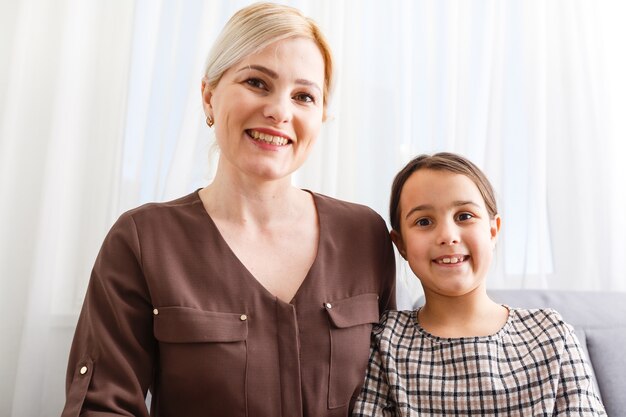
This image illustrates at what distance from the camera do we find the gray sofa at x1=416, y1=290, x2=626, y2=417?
5.03ft

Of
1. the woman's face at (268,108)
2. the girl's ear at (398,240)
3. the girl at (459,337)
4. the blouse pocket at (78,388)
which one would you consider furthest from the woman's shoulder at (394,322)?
the blouse pocket at (78,388)

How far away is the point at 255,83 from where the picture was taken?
133 cm

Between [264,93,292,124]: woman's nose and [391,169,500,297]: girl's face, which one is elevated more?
[264,93,292,124]: woman's nose

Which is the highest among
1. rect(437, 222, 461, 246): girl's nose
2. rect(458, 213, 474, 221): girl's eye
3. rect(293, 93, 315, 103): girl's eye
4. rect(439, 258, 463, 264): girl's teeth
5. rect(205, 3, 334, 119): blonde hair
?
rect(205, 3, 334, 119): blonde hair

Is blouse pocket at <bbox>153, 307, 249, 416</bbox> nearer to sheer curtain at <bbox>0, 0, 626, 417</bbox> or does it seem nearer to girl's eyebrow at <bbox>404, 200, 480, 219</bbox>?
girl's eyebrow at <bbox>404, 200, 480, 219</bbox>

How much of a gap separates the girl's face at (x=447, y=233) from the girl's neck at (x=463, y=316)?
3 cm

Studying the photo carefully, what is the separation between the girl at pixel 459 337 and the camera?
1237 millimetres

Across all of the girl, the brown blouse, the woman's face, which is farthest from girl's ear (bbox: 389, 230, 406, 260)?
the woman's face

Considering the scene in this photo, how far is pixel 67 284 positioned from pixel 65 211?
0.71 feet

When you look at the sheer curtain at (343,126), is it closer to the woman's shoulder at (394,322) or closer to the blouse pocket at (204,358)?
the woman's shoulder at (394,322)

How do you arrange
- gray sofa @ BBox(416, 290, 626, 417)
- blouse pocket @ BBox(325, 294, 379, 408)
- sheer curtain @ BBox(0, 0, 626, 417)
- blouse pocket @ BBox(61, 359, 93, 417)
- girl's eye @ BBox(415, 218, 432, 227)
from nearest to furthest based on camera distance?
blouse pocket @ BBox(61, 359, 93, 417), blouse pocket @ BBox(325, 294, 379, 408), girl's eye @ BBox(415, 218, 432, 227), gray sofa @ BBox(416, 290, 626, 417), sheer curtain @ BBox(0, 0, 626, 417)

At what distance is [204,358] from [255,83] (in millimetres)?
596

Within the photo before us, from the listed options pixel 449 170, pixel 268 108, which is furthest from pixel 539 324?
pixel 268 108

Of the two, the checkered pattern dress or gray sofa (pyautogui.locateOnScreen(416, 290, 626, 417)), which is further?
gray sofa (pyautogui.locateOnScreen(416, 290, 626, 417))
